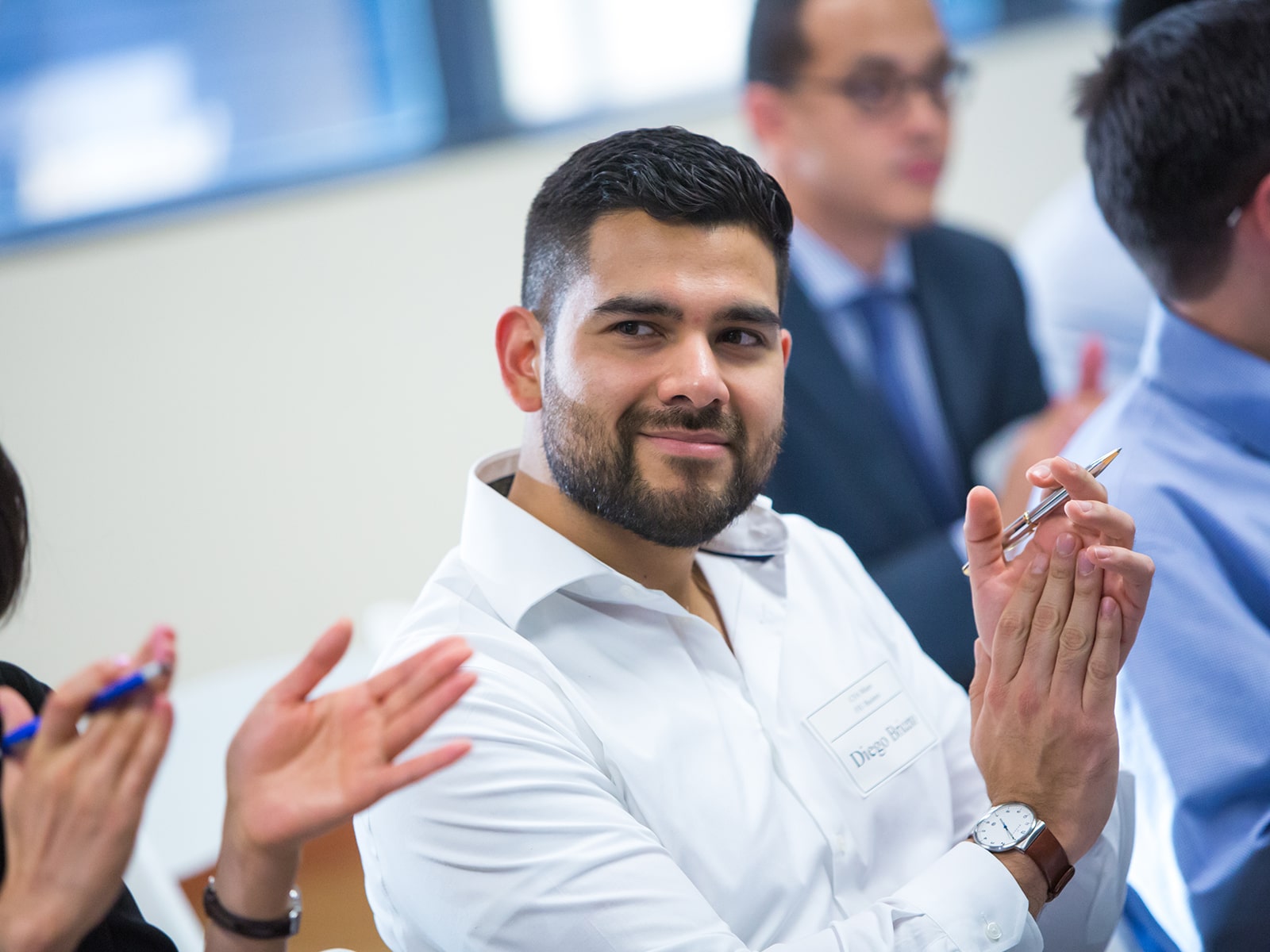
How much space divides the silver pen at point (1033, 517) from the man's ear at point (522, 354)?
0.46 m

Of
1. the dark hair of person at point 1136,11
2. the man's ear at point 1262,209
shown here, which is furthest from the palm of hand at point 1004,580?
the dark hair of person at point 1136,11

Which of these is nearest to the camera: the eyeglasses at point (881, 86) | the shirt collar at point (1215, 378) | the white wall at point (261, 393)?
the shirt collar at point (1215, 378)

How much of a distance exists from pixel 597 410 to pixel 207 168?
8.12ft

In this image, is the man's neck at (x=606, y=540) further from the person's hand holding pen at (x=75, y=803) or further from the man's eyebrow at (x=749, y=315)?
the person's hand holding pen at (x=75, y=803)

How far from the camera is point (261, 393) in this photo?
3.18 meters

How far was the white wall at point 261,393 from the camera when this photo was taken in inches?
118

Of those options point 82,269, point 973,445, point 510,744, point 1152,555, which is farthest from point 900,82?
point 82,269

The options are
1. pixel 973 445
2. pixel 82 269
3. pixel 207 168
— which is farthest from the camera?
pixel 207 168

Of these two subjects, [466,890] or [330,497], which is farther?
[330,497]

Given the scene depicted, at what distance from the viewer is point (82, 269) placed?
308 centimetres

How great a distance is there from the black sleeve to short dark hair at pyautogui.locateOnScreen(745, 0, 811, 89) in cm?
177

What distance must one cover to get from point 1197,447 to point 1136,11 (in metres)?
1.28

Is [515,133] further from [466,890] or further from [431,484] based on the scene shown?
[466,890]

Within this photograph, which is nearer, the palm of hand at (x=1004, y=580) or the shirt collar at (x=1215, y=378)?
the palm of hand at (x=1004, y=580)
